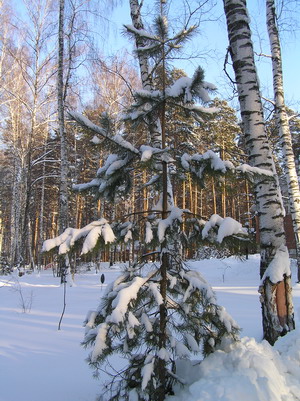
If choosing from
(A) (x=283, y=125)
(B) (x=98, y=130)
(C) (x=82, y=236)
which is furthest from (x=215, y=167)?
(A) (x=283, y=125)

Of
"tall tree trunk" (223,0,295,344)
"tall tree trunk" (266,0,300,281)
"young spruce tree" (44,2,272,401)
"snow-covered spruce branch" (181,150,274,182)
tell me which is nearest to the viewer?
"young spruce tree" (44,2,272,401)

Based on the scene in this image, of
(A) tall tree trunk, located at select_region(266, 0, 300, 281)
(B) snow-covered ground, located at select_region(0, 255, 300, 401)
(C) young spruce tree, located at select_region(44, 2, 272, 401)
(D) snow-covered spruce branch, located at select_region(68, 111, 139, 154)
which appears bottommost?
(B) snow-covered ground, located at select_region(0, 255, 300, 401)

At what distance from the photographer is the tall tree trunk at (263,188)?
10.2ft

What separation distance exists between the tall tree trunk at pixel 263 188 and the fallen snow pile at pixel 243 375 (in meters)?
0.63

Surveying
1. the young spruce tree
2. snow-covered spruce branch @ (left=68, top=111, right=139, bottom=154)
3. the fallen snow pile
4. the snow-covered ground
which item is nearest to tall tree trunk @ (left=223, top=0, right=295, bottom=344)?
the snow-covered ground

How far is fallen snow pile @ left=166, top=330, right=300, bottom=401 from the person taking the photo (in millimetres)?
1821

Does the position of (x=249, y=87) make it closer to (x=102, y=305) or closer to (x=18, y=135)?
(x=102, y=305)

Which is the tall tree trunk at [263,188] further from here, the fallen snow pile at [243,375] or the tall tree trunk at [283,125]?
the tall tree trunk at [283,125]

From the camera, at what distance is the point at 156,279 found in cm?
232

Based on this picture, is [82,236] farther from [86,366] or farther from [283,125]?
[283,125]

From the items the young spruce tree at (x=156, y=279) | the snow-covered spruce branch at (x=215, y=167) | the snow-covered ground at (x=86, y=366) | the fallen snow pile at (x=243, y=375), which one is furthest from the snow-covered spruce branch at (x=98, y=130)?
the fallen snow pile at (x=243, y=375)

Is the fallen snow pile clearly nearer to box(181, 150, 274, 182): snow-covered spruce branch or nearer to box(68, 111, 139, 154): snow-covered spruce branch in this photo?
box(181, 150, 274, 182): snow-covered spruce branch

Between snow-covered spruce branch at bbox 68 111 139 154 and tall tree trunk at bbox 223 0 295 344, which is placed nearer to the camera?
snow-covered spruce branch at bbox 68 111 139 154

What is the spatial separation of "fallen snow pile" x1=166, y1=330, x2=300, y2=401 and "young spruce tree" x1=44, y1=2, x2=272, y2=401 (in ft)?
0.36
